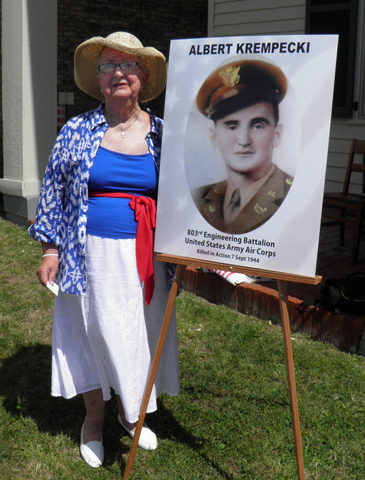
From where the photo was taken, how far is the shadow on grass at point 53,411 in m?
2.70

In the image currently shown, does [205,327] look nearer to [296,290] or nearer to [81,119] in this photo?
[296,290]

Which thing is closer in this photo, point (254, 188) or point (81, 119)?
point (254, 188)

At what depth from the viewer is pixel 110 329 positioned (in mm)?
2369

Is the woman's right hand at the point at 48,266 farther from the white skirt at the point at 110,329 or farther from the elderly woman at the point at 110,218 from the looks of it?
the white skirt at the point at 110,329

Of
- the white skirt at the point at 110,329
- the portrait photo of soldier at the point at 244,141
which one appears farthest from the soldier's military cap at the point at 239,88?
the white skirt at the point at 110,329

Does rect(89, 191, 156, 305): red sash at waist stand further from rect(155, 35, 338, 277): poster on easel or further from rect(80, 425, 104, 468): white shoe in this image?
rect(80, 425, 104, 468): white shoe

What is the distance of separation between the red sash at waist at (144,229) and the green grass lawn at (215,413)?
2.87 feet

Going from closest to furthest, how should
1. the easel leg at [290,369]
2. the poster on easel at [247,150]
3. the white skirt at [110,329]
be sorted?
the poster on easel at [247,150] → the easel leg at [290,369] → the white skirt at [110,329]

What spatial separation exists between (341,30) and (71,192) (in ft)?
15.7

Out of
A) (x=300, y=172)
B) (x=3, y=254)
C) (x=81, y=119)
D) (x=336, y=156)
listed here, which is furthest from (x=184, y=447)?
(x=336, y=156)

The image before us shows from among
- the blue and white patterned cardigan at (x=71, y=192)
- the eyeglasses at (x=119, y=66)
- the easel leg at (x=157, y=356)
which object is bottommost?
the easel leg at (x=157, y=356)

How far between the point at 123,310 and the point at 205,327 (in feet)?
5.27

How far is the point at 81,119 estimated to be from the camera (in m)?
2.38

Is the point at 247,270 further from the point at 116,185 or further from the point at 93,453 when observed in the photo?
the point at 93,453
